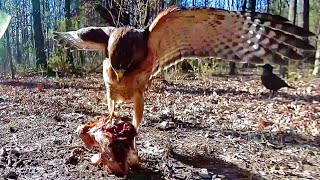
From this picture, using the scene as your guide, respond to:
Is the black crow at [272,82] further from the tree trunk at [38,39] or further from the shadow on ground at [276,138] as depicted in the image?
the tree trunk at [38,39]

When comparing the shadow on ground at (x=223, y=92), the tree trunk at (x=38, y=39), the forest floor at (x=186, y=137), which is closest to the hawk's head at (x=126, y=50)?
the forest floor at (x=186, y=137)

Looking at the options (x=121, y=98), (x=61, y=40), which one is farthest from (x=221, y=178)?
(x=61, y=40)

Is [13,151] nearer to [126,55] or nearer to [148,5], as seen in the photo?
[126,55]

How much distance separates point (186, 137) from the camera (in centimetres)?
432

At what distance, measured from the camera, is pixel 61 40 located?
202 inches

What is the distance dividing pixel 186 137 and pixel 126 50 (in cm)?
161

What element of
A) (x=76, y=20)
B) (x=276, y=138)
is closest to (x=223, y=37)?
(x=276, y=138)

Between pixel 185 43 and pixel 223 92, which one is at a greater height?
pixel 185 43

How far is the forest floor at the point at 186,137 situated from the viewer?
10.5 feet

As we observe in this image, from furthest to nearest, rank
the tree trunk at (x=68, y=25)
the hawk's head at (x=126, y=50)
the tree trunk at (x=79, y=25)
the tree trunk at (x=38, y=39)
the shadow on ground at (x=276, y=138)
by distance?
the tree trunk at (x=38, y=39), the tree trunk at (x=79, y=25), the tree trunk at (x=68, y=25), the shadow on ground at (x=276, y=138), the hawk's head at (x=126, y=50)

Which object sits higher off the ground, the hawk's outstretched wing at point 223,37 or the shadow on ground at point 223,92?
the hawk's outstretched wing at point 223,37

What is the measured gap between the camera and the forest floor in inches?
126

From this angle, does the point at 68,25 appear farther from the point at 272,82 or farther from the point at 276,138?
the point at 276,138

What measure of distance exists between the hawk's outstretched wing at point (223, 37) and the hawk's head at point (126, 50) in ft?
0.67
